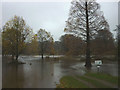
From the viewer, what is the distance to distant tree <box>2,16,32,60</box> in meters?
26.7

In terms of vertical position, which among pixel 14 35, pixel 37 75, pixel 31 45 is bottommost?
pixel 37 75

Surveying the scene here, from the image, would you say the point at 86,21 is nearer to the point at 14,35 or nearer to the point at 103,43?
the point at 103,43

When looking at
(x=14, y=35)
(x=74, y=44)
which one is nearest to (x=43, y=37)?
(x=14, y=35)

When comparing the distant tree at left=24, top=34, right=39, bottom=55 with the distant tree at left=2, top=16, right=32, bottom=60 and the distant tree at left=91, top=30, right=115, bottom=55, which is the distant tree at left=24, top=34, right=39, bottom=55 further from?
the distant tree at left=91, top=30, right=115, bottom=55

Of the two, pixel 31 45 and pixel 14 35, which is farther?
pixel 31 45

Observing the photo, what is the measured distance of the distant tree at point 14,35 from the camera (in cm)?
2672

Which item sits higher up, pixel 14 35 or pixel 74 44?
pixel 14 35

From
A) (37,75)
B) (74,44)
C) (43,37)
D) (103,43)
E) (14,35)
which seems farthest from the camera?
(43,37)

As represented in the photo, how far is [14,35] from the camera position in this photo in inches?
1062

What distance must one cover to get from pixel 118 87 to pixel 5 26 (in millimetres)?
26170

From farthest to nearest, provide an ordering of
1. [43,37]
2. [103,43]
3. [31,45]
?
1. [43,37]
2. [31,45]
3. [103,43]

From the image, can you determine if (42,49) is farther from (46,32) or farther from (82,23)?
(82,23)

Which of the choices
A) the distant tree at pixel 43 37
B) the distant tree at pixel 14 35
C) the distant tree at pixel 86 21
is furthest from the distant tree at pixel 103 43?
the distant tree at pixel 43 37

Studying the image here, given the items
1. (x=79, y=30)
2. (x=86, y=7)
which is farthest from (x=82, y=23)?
(x=86, y=7)
